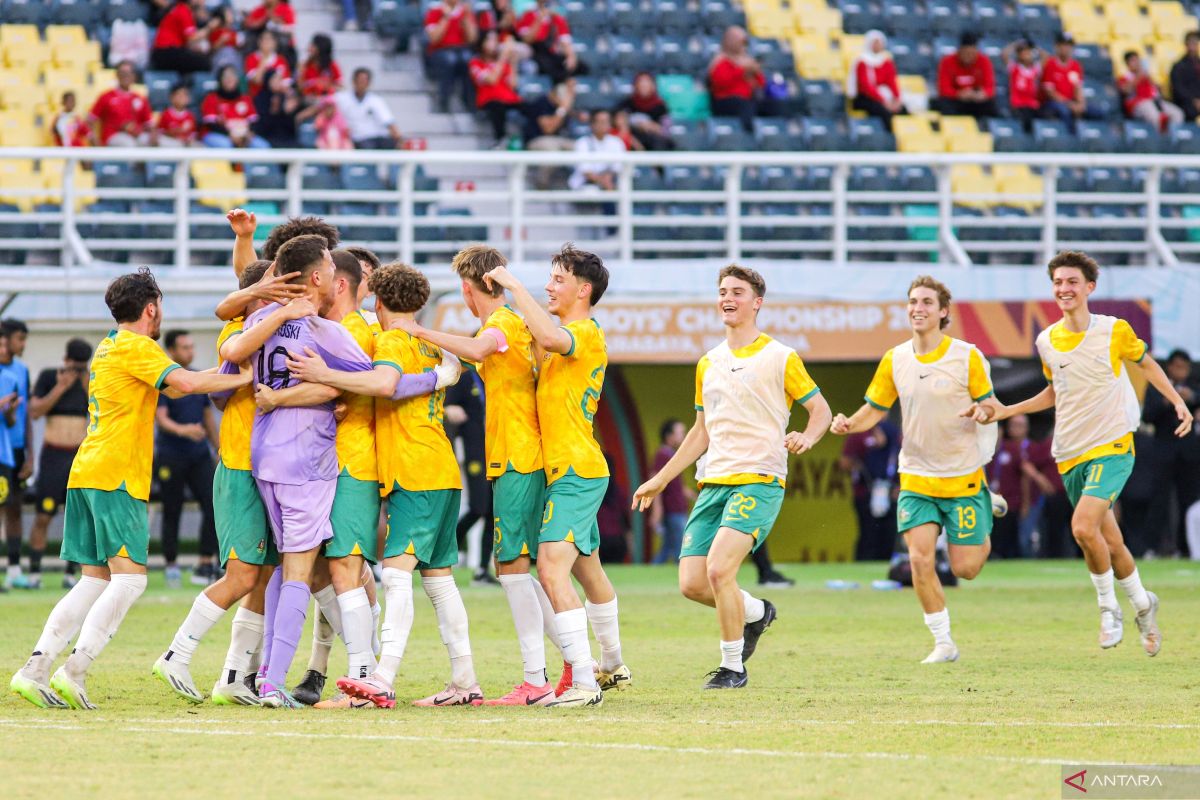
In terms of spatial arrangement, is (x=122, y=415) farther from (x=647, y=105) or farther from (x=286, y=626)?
(x=647, y=105)

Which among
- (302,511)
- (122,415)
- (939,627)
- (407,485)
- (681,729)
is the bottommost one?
(939,627)

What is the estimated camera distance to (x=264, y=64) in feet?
66.4

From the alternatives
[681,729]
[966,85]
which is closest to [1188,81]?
[966,85]

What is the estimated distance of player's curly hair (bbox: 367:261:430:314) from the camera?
841 centimetres

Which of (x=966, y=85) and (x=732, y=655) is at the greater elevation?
(x=966, y=85)

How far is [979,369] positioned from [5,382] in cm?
851

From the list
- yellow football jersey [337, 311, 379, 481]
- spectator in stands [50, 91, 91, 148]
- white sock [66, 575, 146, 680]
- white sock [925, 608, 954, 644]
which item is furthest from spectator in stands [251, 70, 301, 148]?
white sock [66, 575, 146, 680]

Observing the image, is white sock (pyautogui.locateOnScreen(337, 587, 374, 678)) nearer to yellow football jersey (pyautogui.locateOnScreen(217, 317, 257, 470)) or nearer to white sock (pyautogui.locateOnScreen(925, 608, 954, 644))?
yellow football jersey (pyautogui.locateOnScreen(217, 317, 257, 470))

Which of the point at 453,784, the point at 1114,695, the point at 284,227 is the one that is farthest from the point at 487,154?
the point at 453,784

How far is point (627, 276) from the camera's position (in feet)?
60.0

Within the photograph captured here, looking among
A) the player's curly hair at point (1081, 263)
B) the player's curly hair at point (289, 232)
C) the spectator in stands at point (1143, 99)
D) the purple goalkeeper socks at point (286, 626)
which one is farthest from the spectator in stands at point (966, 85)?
the purple goalkeeper socks at point (286, 626)

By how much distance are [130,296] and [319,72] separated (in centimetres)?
1298

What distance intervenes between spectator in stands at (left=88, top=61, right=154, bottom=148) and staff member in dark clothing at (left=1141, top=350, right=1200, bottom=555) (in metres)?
11.1

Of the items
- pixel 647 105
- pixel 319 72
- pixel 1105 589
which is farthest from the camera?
pixel 647 105
